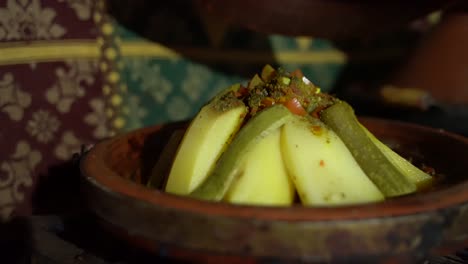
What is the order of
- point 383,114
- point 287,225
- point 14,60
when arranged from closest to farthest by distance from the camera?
point 287,225 < point 14,60 < point 383,114

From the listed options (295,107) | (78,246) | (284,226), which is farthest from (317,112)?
(78,246)

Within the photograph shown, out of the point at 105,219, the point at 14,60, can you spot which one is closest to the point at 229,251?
the point at 105,219

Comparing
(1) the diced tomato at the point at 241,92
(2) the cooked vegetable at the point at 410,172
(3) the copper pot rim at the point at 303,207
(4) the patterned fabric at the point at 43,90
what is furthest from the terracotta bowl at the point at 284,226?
(4) the patterned fabric at the point at 43,90

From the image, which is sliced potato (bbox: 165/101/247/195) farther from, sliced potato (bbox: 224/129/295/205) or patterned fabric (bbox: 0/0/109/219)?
patterned fabric (bbox: 0/0/109/219)

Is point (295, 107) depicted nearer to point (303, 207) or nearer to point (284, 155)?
point (284, 155)

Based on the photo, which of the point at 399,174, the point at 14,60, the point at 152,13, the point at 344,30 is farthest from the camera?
the point at 152,13

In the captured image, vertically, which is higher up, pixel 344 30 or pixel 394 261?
pixel 344 30

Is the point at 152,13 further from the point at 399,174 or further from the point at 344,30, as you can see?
the point at 399,174
